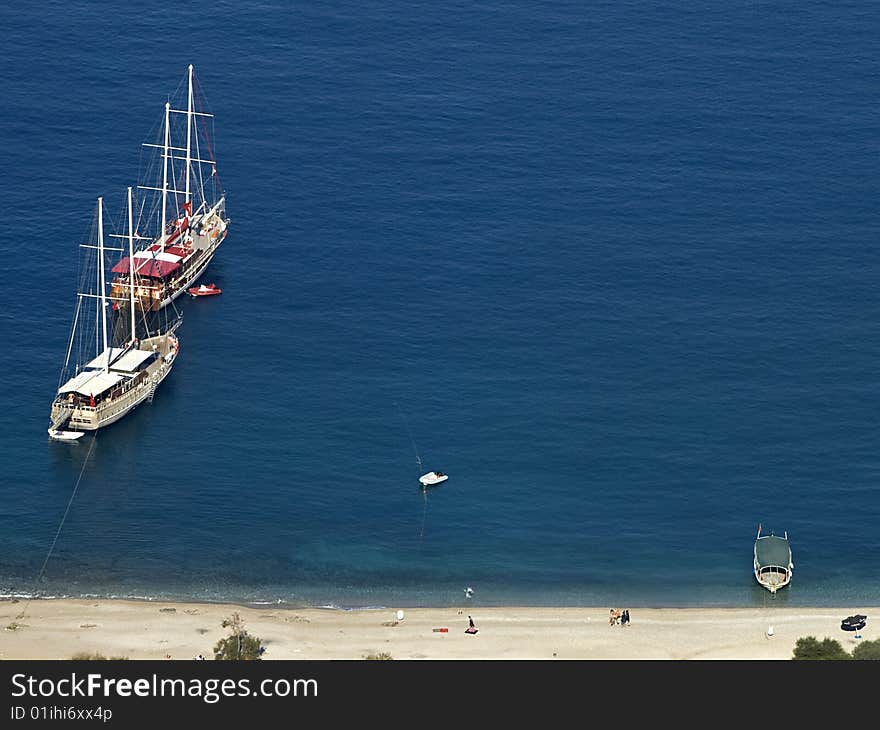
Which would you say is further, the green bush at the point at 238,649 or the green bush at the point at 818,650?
the green bush at the point at 238,649

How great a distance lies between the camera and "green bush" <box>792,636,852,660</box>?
190375 mm

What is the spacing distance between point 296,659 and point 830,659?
48134mm

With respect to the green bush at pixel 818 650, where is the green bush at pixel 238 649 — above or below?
above

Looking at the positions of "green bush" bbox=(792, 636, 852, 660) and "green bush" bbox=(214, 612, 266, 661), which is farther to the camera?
"green bush" bbox=(214, 612, 266, 661)

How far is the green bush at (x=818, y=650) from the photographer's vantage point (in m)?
190

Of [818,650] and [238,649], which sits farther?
[238,649]

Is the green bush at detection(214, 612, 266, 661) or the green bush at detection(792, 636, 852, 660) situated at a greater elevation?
the green bush at detection(214, 612, 266, 661)

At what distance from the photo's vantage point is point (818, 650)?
191750mm
